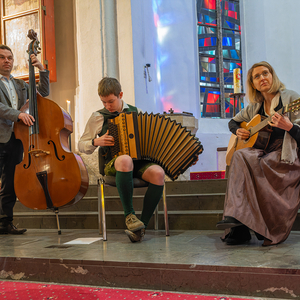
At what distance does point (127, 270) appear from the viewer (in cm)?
169

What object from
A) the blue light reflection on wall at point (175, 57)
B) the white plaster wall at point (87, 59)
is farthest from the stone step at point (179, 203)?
the blue light reflection on wall at point (175, 57)

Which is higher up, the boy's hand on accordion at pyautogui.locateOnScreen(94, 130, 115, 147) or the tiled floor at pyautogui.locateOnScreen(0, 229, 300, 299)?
the boy's hand on accordion at pyautogui.locateOnScreen(94, 130, 115, 147)

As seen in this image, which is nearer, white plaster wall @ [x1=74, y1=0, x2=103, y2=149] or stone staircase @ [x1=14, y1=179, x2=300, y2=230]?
stone staircase @ [x1=14, y1=179, x2=300, y2=230]

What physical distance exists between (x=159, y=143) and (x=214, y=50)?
6.08m

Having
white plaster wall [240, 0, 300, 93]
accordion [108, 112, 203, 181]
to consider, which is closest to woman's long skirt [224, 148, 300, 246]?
accordion [108, 112, 203, 181]

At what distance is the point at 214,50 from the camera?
26.1 ft

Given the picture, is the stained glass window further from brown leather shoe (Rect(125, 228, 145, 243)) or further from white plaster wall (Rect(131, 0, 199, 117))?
brown leather shoe (Rect(125, 228, 145, 243))

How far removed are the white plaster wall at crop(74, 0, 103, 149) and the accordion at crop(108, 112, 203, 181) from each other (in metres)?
2.31

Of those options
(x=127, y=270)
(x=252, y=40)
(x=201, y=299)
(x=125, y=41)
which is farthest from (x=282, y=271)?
(x=252, y=40)

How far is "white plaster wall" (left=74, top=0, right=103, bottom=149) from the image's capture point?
465 centimetres

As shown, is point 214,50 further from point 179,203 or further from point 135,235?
point 135,235

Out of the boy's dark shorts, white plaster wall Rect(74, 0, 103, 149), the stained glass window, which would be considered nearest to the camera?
the boy's dark shorts

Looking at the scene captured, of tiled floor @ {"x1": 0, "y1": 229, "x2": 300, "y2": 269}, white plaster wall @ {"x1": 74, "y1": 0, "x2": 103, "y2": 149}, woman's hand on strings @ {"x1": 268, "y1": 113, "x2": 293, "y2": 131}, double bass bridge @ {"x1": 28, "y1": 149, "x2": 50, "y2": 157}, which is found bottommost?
Result: tiled floor @ {"x1": 0, "y1": 229, "x2": 300, "y2": 269}

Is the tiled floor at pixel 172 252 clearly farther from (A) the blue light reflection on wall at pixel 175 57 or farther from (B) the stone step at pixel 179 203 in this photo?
(A) the blue light reflection on wall at pixel 175 57
